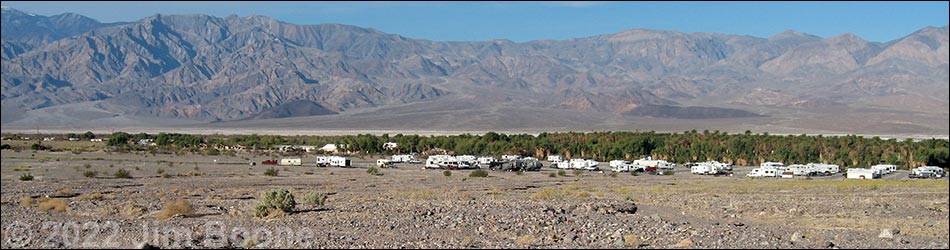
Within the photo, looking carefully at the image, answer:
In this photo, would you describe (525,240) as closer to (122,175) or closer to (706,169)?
(122,175)

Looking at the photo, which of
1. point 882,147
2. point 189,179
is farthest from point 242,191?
point 882,147

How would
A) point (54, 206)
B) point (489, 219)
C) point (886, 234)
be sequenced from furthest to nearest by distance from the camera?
point (54, 206) → point (489, 219) → point (886, 234)

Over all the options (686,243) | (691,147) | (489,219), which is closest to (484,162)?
(691,147)

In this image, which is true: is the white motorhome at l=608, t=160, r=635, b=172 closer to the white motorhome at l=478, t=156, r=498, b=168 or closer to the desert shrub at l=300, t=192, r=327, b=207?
the white motorhome at l=478, t=156, r=498, b=168

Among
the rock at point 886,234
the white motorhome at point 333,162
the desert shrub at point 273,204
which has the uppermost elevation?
the desert shrub at point 273,204

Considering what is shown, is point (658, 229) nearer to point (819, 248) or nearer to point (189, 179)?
point (819, 248)

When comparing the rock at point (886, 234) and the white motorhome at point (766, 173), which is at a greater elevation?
the rock at point (886, 234)

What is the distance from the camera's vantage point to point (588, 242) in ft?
61.5

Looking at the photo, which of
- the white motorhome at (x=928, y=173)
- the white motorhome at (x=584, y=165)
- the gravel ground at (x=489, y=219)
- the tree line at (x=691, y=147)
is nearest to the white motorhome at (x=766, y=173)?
the white motorhome at (x=928, y=173)

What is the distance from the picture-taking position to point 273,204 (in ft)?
82.7

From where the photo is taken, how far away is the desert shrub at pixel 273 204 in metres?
25.0
